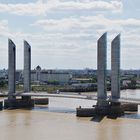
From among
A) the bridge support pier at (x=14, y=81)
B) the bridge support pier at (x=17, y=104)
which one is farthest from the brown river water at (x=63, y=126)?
the bridge support pier at (x=14, y=81)

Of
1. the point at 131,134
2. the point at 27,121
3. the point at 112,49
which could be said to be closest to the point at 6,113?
the point at 27,121

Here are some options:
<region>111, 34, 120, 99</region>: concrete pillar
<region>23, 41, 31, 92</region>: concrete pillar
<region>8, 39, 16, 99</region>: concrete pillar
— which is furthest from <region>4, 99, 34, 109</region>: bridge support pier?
<region>111, 34, 120, 99</region>: concrete pillar

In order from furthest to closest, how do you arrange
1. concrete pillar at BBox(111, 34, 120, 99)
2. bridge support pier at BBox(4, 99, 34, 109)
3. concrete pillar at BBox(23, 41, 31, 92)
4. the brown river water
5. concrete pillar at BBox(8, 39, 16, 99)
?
concrete pillar at BBox(23, 41, 31, 92) → concrete pillar at BBox(8, 39, 16, 99) → bridge support pier at BBox(4, 99, 34, 109) → concrete pillar at BBox(111, 34, 120, 99) → the brown river water

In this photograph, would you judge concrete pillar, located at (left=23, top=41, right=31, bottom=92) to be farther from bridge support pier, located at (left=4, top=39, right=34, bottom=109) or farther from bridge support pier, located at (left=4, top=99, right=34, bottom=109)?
bridge support pier, located at (left=4, top=99, right=34, bottom=109)

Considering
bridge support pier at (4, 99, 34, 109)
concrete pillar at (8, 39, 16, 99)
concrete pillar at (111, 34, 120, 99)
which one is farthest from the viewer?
concrete pillar at (8, 39, 16, 99)

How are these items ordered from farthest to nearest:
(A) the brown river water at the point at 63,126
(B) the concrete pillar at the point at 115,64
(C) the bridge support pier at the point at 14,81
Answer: (C) the bridge support pier at the point at 14,81 < (B) the concrete pillar at the point at 115,64 < (A) the brown river water at the point at 63,126

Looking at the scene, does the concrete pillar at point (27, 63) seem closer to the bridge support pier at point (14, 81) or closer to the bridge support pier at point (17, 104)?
the bridge support pier at point (14, 81)

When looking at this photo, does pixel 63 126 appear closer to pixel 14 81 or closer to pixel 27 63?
pixel 14 81

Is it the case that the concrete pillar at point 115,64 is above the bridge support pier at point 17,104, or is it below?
above

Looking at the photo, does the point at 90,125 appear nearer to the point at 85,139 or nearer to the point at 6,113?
the point at 85,139
